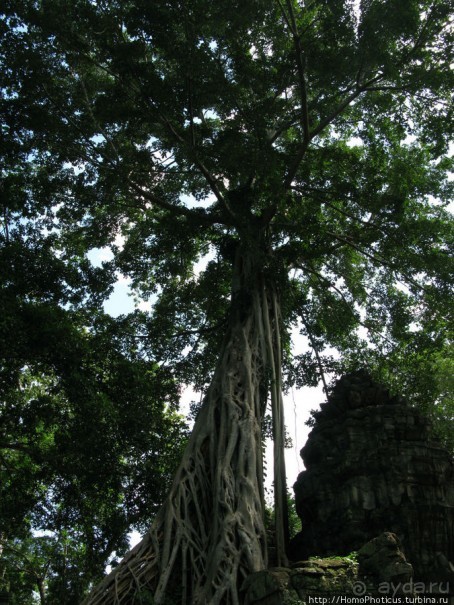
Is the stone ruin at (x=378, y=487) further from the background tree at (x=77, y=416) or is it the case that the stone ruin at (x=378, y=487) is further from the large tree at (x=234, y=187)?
the background tree at (x=77, y=416)

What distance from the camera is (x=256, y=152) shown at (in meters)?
7.33

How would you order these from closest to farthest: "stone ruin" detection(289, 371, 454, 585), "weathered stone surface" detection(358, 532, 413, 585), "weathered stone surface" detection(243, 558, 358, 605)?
"weathered stone surface" detection(358, 532, 413, 585) → "weathered stone surface" detection(243, 558, 358, 605) → "stone ruin" detection(289, 371, 454, 585)

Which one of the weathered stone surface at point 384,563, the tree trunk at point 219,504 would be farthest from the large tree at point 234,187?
the weathered stone surface at point 384,563

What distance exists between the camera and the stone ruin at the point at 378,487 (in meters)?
5.95

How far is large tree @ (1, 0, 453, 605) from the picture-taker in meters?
6.34

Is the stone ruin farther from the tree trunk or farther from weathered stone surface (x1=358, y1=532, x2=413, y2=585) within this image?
weathered stone surface (x1=358, y1=532, x2=413, y2=585)

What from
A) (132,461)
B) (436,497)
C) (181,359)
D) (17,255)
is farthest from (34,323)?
(436,497)

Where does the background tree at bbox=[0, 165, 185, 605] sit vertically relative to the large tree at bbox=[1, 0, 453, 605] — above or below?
below

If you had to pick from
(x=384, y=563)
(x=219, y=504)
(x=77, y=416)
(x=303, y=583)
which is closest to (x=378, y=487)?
(x=219, y=504)

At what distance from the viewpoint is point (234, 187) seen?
997cm

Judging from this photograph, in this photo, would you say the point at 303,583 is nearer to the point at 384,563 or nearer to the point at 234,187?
the point at 384,563

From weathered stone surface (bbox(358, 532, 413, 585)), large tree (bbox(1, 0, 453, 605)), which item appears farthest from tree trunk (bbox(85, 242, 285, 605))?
weathered stone surface (bbox(358, 532, 413, 585))

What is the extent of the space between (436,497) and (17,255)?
578 cm

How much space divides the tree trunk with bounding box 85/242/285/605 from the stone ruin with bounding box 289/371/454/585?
0.51 meters
